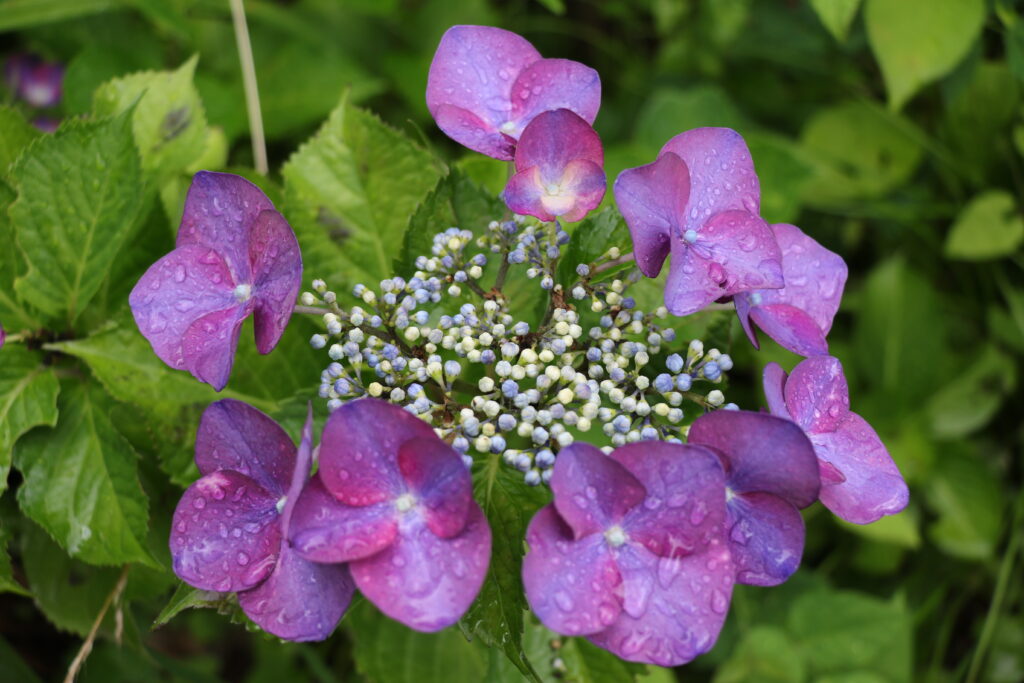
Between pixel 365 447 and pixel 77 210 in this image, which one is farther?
pixel 77 210

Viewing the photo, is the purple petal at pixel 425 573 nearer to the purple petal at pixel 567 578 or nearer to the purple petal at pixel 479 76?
the purple petal at pixel 567 578

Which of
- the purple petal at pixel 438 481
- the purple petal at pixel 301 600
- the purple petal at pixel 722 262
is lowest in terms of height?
the purple petal at pixel 301 600

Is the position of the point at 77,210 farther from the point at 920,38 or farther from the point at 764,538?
the point at 920,38

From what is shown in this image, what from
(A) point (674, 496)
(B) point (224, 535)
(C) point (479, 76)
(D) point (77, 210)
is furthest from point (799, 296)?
(D) point (77, 210)

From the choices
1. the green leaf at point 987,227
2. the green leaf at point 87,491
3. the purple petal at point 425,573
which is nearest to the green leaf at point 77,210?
the green leaf at point 87,491

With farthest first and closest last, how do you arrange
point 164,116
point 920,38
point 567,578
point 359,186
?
1. point 920,38
2. point 164,116
3. point 359,186
4. point 567,578

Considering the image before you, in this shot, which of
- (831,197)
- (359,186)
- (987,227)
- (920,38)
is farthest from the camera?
(831,197)
